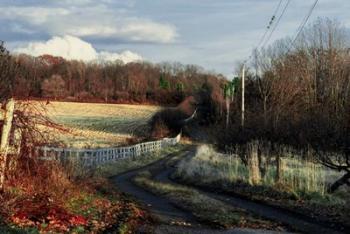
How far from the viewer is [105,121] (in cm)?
9012

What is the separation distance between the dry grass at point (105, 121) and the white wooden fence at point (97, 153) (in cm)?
495

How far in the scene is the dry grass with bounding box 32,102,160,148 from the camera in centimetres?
6550

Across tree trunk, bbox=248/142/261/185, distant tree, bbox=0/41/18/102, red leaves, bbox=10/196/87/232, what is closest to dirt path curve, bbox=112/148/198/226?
red leaves, bbox=10/196/87/232

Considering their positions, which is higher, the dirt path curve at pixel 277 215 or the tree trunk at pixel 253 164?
the tree trunk at pixel 253 164

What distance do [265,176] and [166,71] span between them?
141153 millimetres

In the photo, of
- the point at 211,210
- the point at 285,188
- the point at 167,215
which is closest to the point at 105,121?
the point at 285,188

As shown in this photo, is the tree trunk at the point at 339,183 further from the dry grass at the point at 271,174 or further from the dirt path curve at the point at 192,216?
the dirt path curve at the point at 192,216

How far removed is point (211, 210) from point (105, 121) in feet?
239

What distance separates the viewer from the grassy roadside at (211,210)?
15.5m

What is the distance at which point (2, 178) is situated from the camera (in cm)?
1273

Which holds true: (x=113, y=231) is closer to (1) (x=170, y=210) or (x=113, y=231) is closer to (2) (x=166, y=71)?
(1) (x=170, y=210)

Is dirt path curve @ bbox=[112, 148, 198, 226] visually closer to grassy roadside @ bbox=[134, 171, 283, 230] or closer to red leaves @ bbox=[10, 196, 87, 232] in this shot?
grassy roadside @ bbox=[134, 171, 283, 230]

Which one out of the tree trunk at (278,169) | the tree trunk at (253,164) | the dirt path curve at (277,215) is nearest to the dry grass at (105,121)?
the tree trunk at (253,164)

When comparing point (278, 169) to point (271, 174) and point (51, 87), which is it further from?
point (51, 87)
